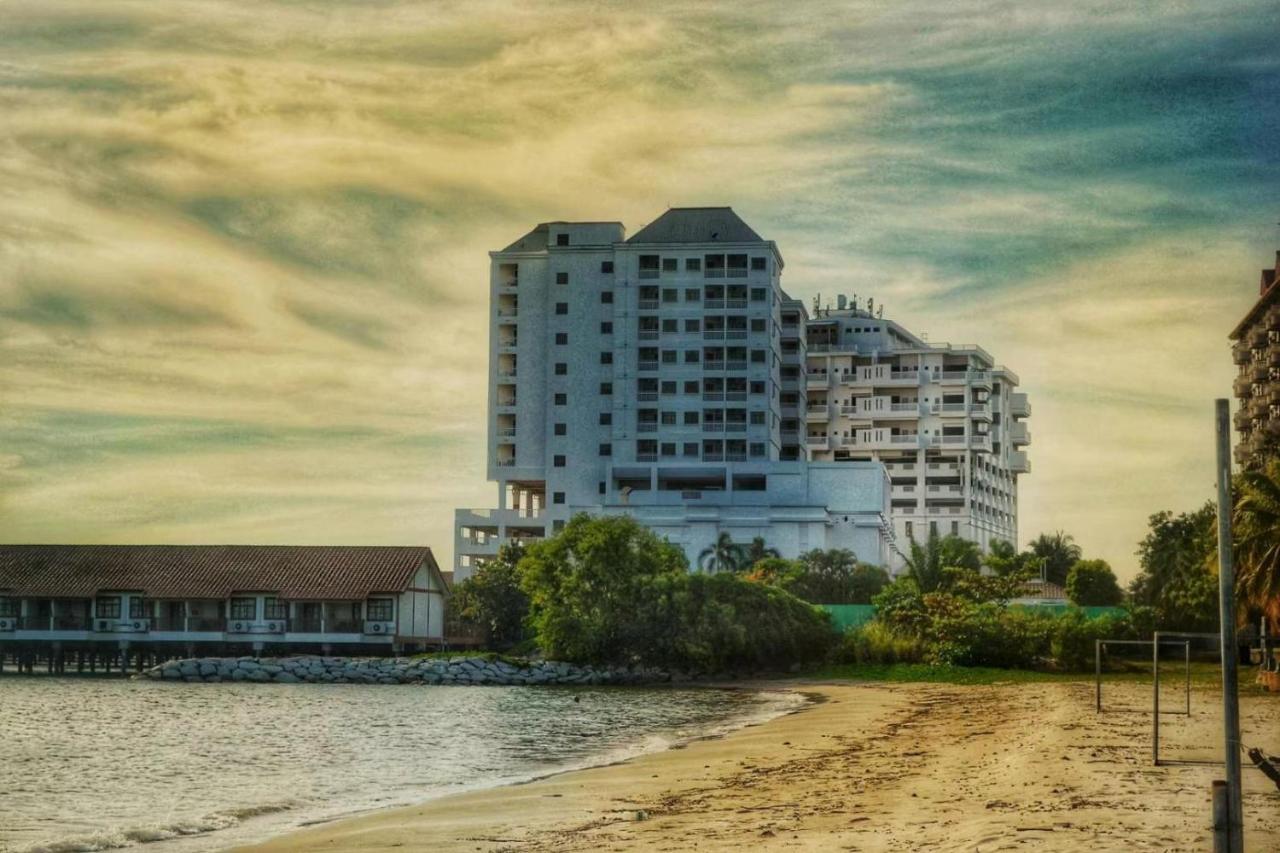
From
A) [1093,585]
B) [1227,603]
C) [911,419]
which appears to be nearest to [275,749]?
[1227,603]

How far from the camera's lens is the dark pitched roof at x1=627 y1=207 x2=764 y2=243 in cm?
13512

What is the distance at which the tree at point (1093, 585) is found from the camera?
118 m

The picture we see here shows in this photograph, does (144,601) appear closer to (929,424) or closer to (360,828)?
(360,828)

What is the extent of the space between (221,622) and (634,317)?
50.4 meters

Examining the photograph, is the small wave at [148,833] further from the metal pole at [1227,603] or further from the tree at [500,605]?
the tree at [500,605]

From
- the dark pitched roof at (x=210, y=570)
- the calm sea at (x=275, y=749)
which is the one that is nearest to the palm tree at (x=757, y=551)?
the dark pitched roof at (x=210, y=570)

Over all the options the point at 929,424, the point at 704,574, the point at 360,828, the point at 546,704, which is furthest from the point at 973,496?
the point at 360,828

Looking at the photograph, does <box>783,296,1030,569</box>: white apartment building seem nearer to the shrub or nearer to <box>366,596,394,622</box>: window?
<box>366,596,394,622</box>: window

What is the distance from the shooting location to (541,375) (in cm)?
13350

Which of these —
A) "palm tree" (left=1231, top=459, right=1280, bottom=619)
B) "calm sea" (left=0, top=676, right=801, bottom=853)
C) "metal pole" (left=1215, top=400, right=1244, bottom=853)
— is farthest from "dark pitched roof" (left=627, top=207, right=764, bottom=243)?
"metal pole" (left=1215, top=400, right=1244, bottom=853)

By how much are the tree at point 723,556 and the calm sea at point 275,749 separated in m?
44.2

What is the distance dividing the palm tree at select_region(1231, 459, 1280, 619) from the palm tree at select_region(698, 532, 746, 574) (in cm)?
6725

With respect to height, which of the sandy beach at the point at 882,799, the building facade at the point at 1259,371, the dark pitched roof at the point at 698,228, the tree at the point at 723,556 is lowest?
the sandy beach at the point at 882,799

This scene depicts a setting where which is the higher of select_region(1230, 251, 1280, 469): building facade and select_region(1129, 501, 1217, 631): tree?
select_region(1230, 251, 1280, 469): building facade
